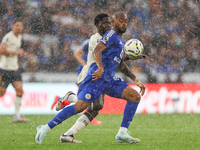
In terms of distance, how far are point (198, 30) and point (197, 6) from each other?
128cm

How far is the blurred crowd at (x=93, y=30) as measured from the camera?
41.4ft

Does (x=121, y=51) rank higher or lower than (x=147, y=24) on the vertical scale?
lower

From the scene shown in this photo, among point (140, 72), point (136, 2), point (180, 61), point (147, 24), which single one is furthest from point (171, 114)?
point (136, 2)

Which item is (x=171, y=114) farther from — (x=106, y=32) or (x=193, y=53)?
(x=106, y=32)

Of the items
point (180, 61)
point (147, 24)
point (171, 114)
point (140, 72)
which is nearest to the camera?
point (171, 114)

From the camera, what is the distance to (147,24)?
1413 centimetres

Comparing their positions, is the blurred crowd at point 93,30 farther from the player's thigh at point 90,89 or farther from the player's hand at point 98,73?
the player's hand at point 98,73

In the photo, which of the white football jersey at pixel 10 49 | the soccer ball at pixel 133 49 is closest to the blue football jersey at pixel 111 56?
the soccer ball at pixel 133 49

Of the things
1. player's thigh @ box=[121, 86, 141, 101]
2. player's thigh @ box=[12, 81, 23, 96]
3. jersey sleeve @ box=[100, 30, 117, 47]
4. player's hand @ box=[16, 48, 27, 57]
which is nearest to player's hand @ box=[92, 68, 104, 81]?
jersey sleeve @ box=[100, 30, 117, 47]

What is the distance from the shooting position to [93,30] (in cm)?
1369

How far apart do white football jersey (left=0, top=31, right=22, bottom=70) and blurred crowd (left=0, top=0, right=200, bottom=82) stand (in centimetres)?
381

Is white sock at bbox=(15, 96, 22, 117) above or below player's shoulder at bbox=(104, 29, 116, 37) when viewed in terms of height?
below

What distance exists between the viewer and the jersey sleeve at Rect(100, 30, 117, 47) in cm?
431

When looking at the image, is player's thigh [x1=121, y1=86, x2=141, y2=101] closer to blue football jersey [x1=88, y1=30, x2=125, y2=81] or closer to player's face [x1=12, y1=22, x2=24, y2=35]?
blue football jersey [x1=88, y1=30, x2=125, y2=81]
